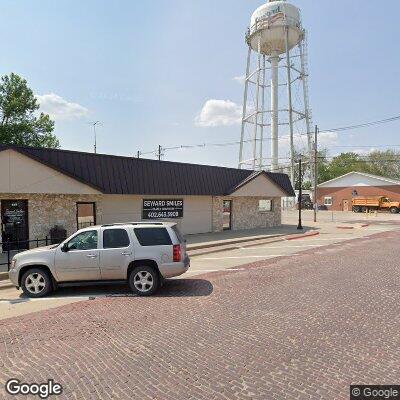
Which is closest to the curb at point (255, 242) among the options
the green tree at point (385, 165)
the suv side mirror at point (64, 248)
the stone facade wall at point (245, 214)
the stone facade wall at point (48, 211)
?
the stone facade wall at point (245, 214)

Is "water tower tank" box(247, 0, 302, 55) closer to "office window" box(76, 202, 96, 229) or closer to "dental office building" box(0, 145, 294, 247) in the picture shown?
"dental office building" box(0, 145, 294, 247)

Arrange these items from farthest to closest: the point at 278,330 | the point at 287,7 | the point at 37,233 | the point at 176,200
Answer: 1. the point at 287,7
2. the point at 176,200
3. the point at 37,233
4. the point at 278,330

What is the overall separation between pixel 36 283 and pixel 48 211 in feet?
25.7

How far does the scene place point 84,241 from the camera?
29.0 feet

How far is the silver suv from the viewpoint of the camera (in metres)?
8.62

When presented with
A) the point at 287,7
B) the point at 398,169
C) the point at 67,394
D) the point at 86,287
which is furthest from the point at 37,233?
the point at 398,169

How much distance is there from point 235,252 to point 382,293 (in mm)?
8141

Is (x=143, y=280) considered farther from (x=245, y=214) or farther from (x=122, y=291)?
(x=245, y=214)

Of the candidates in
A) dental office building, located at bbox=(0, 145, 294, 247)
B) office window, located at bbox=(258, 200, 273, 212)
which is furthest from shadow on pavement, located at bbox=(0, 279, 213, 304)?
office window, located at bbox=(258, 200, 273, 212)

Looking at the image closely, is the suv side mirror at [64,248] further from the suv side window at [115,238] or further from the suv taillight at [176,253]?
the suv taillight at [176,253]

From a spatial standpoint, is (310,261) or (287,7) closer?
(310,261)

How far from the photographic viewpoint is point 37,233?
15586 millimetres

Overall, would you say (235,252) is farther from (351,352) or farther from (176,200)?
(351,352)

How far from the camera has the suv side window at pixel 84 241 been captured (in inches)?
344
